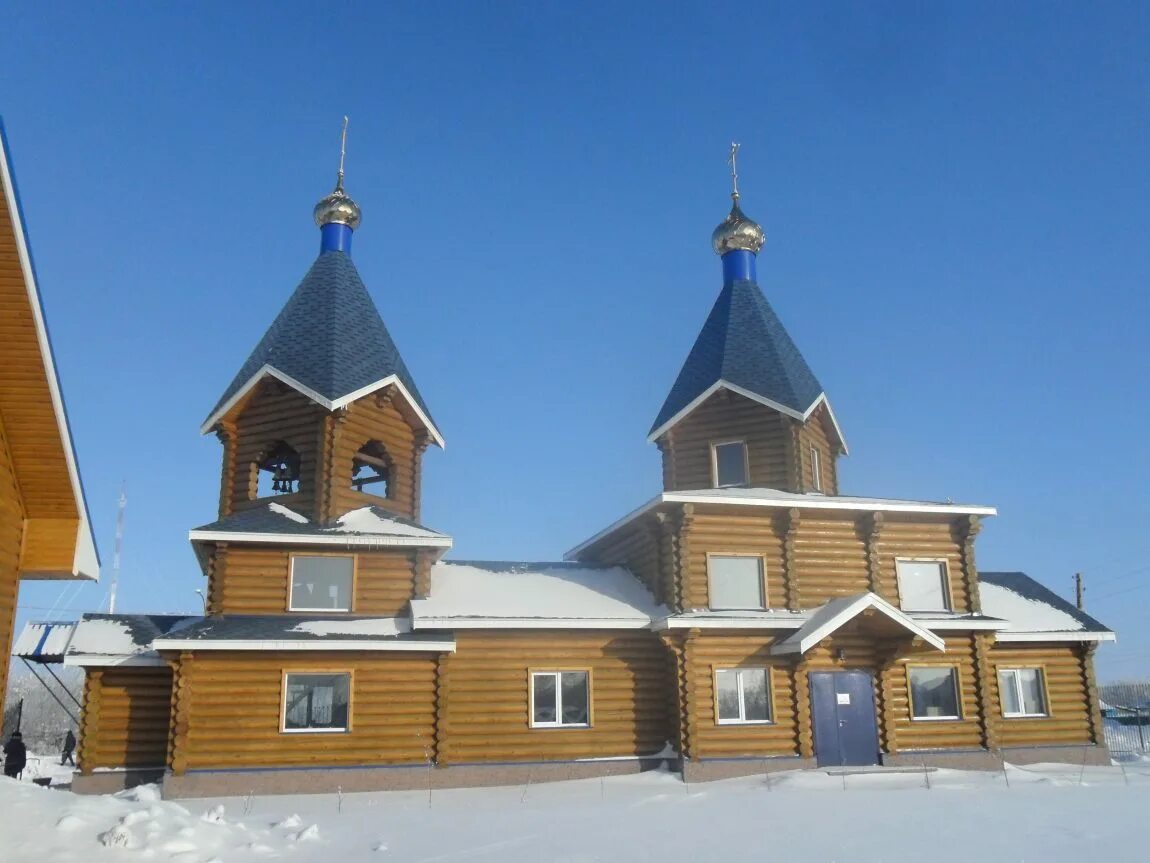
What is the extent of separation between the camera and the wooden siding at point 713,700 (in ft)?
61.9

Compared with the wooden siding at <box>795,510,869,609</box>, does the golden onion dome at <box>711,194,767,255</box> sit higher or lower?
higher

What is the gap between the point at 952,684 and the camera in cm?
2062

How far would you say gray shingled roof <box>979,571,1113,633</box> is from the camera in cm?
2261

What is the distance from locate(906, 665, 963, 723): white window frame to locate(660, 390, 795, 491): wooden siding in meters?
4.88

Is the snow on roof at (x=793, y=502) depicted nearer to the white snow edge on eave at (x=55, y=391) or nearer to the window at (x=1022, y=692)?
the window at (x=1022, y=692)

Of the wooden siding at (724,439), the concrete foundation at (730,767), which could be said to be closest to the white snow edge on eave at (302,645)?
the concrete foundation at (730,767)

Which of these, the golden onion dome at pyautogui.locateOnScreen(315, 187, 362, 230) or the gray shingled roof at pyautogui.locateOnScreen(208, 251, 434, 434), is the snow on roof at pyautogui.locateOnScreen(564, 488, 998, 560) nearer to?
the gray shingled roof at pyautogui.locateOnScreen(208, 251, 434, 434)

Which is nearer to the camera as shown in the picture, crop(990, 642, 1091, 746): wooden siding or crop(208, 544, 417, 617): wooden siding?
crop(208, 544, 417, 617): wooden siding

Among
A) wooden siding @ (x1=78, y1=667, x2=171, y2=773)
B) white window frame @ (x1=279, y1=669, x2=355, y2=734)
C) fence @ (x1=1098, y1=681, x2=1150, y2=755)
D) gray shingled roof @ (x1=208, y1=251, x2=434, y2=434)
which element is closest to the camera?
white window frame @ (x1=279, y1=669, x2=355, y2=734)

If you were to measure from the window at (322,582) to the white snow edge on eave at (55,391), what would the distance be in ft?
27.0

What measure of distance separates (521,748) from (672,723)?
3.00 meters

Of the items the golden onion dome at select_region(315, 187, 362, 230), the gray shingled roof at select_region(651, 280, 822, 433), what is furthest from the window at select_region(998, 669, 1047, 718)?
the golden onion dome at select_region(315, 187, 362, 230)

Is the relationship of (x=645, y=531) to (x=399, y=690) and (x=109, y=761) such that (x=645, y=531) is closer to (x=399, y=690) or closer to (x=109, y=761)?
(x=399, y=690)

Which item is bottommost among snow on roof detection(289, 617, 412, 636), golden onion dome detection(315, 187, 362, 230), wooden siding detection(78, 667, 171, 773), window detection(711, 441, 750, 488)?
wooden siding detection(78, 667, 171, 773)
